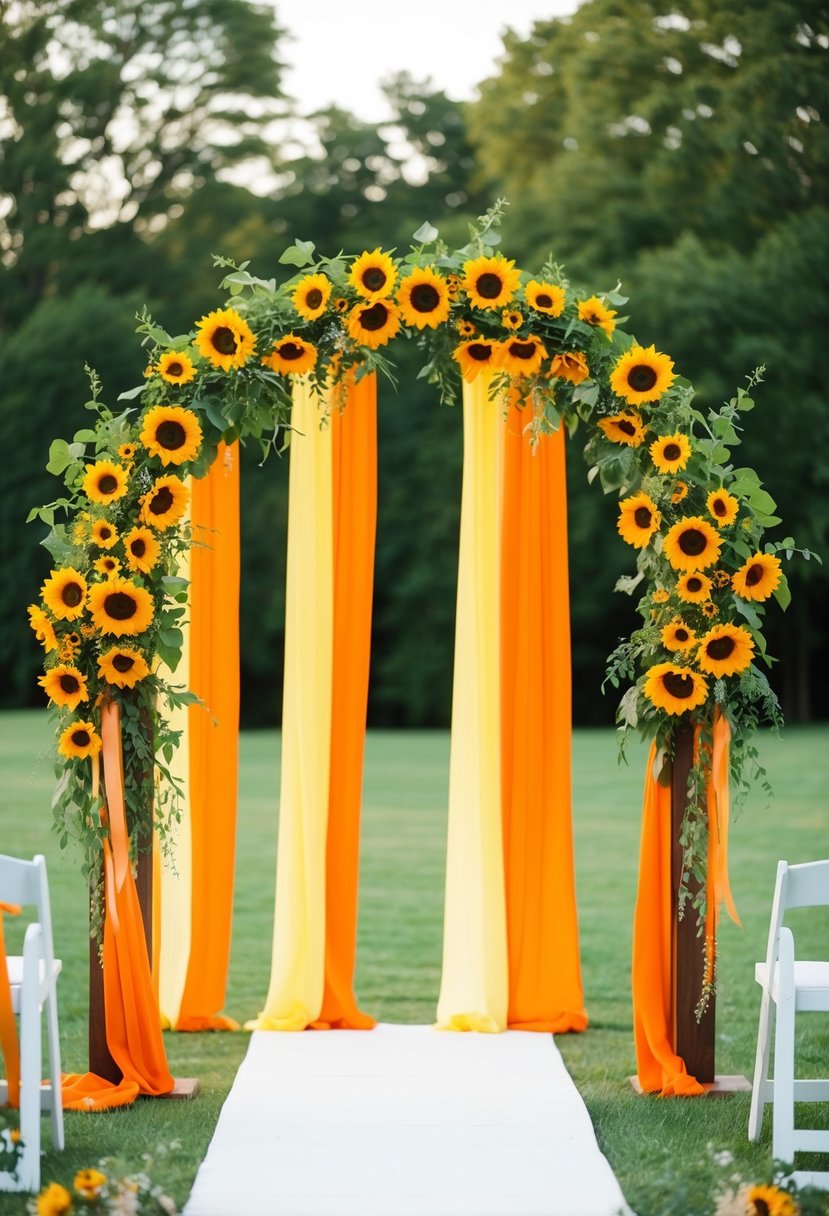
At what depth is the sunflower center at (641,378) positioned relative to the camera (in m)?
4.26

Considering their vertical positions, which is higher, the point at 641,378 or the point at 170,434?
the point at 641,378

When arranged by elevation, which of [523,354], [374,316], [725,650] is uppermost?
[374,316]

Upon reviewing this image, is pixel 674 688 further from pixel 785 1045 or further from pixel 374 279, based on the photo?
pixel 374 279

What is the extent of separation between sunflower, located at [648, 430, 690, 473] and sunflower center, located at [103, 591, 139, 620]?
1.57 metres

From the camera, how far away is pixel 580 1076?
447 centimetres

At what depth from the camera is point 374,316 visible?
4.36 metres

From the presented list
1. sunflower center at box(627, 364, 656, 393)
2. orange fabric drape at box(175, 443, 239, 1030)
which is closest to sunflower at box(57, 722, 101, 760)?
orange fabric drape at box(175, 443, 239, 1030)

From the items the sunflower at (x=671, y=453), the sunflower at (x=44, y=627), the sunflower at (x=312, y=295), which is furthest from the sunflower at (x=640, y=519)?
the sunflower at (x=44, y=627)

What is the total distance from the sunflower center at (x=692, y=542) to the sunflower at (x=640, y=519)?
0.12m

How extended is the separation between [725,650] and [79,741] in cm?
187

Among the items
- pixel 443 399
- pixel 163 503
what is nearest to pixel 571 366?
pixel 443 399

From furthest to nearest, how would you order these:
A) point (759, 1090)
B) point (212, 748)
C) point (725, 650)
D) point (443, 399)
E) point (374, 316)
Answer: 1. point (212, 748)
2. point (443, 399)
3. point (374, 316)
4. point (725, 650)
5. point (759, 1090)

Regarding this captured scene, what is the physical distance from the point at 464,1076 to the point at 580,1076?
0.40 metres

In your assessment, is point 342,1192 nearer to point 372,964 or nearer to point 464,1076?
point 464,1076
